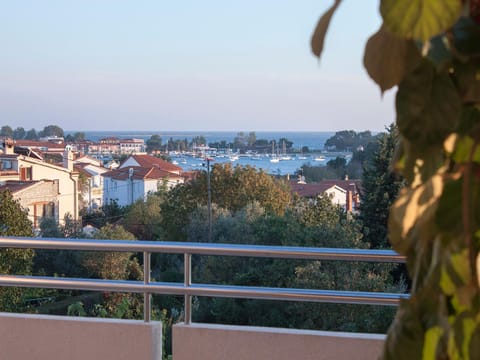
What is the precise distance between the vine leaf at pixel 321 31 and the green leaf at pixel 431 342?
6.6 inches

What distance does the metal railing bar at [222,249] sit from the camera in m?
2.09

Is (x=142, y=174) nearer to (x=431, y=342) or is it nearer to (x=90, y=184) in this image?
(x=90, y=184)

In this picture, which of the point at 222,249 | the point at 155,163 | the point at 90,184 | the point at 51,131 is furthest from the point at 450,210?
the point at 51,131

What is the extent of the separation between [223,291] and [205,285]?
0.07m

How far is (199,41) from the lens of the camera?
24734 mm

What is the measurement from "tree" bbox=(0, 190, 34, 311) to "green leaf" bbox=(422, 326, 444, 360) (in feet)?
42.7

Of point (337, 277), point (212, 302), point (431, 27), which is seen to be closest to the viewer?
point (431, 27)

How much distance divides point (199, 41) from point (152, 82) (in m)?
3.33

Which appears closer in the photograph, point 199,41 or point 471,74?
point 471,74

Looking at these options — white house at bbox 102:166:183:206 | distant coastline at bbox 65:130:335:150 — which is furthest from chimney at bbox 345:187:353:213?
white house at bbox 102:166:183:206

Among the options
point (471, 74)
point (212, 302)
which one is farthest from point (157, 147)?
point (471, 74)

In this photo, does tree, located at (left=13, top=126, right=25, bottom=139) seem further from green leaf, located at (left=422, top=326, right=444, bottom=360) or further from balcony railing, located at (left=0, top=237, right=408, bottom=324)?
green leaf, located at (left=422, top=326, right=444, bottom=360)

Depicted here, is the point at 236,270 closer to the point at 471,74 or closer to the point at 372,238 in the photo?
the point at 372,238

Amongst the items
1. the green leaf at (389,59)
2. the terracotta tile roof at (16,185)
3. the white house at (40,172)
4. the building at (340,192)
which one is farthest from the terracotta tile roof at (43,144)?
the green leaf at (389,59)
